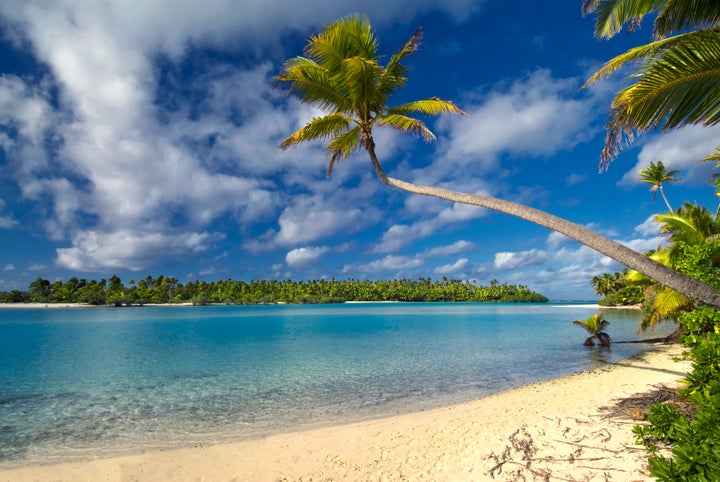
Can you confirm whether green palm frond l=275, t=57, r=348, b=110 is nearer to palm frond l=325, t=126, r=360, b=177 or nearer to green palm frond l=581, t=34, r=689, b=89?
palm frond l=325, t=126, r=360, b=177

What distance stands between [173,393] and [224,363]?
17.9 feet

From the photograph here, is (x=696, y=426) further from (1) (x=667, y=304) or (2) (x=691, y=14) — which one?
(1) (x=667, y=304)

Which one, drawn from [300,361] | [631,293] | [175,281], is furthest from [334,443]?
[175,281]

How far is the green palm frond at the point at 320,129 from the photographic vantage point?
8.95m

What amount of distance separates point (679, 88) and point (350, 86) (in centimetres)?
600

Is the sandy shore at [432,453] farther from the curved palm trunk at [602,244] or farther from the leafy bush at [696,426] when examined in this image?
the curved palm trunk at [602,244]

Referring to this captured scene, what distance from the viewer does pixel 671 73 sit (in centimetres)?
455

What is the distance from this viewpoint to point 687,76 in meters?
4.51

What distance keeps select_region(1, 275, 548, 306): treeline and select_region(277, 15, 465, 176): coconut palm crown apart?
140541 mm

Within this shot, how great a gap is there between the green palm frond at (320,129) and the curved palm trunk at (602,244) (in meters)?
3.11

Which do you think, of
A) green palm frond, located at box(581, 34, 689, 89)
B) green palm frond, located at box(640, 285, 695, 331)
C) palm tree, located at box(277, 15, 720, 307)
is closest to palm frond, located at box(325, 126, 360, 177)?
palm tree, located at box(277, 15, 720, 307)

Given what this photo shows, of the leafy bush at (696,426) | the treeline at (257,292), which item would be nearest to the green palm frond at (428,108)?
the leafy bush at (696,426)

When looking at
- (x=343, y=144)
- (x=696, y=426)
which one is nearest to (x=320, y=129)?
(x=343, y=144)

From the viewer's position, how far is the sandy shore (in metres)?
4.74
